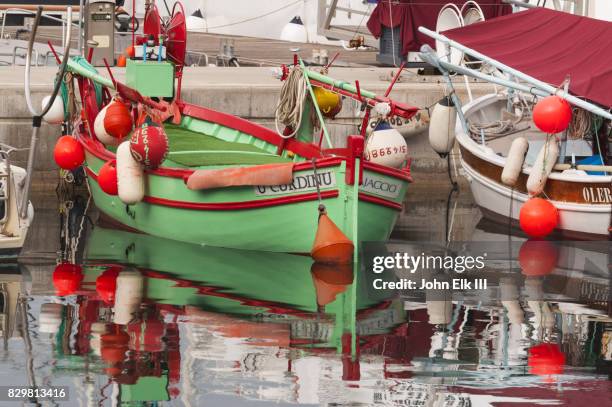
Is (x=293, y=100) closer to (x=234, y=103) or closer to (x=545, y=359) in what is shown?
(x=234, y=103)

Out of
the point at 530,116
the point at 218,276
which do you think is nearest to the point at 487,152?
the point at 530,116

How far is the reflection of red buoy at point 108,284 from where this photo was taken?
49.2 ft

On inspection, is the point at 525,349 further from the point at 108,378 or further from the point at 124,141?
the point at 124,141

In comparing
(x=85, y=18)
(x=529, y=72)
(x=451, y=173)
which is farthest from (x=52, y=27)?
(x=529, y=72)

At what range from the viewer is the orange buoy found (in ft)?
54.7

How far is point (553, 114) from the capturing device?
62.1 feet

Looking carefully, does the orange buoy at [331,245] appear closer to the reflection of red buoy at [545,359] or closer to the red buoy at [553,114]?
the red buoy at [553,114]

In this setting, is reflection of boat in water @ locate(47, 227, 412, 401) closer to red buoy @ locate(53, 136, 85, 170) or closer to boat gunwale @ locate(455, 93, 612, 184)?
red buoy @ locate(53, 136, 85, 170)

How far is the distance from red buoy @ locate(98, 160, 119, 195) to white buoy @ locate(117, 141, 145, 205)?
1.27 feet

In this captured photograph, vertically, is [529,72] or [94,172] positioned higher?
[529,72]

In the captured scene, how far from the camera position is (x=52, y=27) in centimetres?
4022

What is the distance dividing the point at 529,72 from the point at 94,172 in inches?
216

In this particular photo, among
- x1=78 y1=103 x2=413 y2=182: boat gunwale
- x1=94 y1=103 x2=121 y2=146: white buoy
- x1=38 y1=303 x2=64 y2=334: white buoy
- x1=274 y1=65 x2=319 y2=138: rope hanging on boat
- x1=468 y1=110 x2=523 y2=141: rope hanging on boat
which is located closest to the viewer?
x1=38 y1=303 x2=64 y2=334: white buoy

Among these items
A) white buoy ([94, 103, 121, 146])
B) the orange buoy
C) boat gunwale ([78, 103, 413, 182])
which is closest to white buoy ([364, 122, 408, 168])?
boat gunwale ([78, 103, 413, 182])
